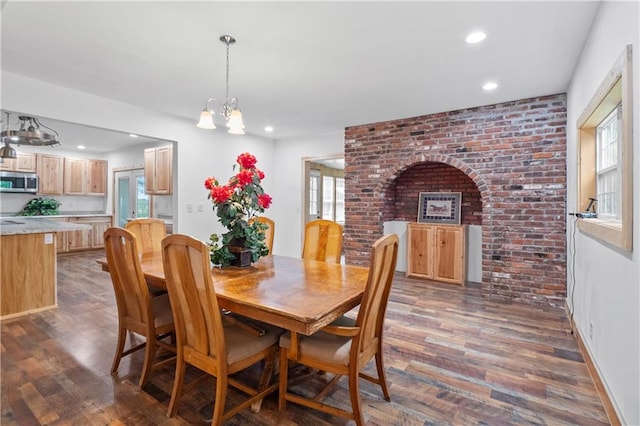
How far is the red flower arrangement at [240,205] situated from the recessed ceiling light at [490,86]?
2609 millimetres

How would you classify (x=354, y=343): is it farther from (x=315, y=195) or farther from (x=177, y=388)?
(x=315, y=195)

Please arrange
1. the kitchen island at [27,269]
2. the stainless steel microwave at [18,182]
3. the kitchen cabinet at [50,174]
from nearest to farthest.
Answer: the kitchen island at [27,269], the stainless steel microwave at [18,182], the kitchen cabinet at [50,174]

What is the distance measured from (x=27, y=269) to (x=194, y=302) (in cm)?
307

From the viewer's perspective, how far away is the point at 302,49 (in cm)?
263

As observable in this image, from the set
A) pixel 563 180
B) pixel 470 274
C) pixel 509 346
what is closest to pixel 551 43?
pixel 563 180

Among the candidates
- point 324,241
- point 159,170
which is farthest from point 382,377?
point 159,170

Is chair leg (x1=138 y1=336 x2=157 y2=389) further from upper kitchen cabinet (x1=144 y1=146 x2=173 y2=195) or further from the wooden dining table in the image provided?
upper kitchen cabinet (x1=144 y1=146 x2=173 y2=195)

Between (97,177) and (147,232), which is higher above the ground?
(97,177)

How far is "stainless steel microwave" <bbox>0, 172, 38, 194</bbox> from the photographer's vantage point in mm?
6367

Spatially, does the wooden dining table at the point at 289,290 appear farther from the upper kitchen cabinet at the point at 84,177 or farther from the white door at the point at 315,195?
the upper kitchen cabinet at the point at 84,177

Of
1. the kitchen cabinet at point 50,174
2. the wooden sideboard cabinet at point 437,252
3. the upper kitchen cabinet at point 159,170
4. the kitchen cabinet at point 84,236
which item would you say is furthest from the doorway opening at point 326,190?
the kitchen cabinet at point 50,174

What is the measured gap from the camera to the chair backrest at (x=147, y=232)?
3.06 metres

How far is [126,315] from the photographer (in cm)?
223

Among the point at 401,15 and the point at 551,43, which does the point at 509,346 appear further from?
the point at 401,15
